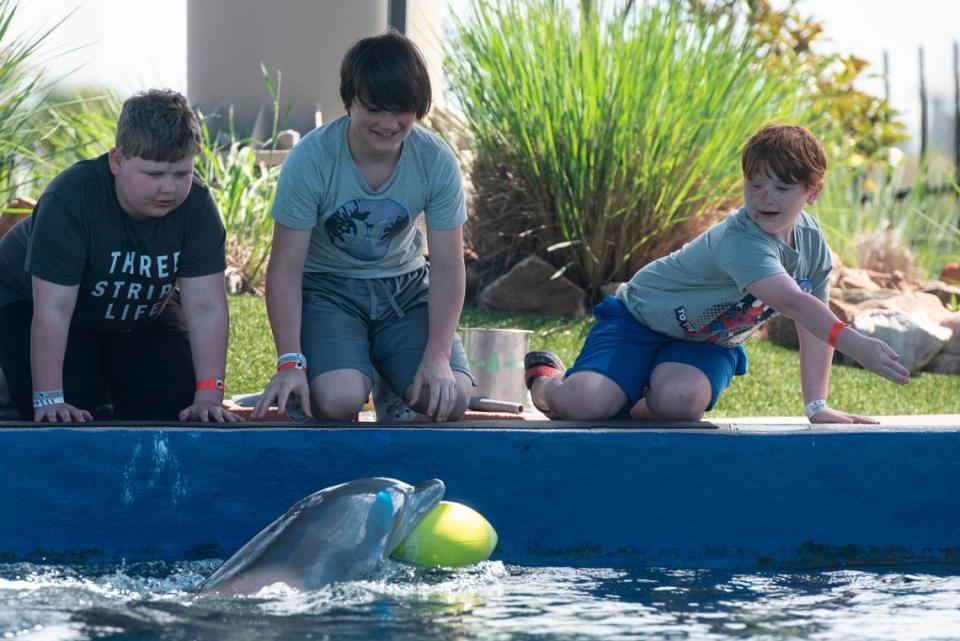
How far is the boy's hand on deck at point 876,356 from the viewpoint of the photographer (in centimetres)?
367

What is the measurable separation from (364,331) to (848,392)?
409 cm

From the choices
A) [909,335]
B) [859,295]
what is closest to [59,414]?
[909,335]

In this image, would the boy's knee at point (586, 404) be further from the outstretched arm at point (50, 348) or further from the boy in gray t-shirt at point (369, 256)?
the outstretched arm at point (50, 348)

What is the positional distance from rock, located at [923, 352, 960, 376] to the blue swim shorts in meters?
4.48

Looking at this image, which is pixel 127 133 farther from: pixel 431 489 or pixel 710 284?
pixel 710 284

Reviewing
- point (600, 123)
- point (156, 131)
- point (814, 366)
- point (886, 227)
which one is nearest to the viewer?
point (156, 131)

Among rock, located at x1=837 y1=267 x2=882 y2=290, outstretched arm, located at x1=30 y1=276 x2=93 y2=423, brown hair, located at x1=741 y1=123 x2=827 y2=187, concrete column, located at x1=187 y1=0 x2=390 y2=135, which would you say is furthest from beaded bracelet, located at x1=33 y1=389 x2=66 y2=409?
concrete column, located at x1=187 y1=0 x2=390 y2=135

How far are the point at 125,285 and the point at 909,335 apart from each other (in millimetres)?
5989

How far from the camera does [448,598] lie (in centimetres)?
322

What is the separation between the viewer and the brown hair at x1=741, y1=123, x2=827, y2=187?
402 cm

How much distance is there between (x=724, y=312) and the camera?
4.36 metres

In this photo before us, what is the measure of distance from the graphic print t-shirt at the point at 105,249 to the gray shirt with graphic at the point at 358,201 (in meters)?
0.28

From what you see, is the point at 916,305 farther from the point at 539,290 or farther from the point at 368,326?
the point at 368,326

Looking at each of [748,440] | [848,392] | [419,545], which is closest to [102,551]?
[419,545]
